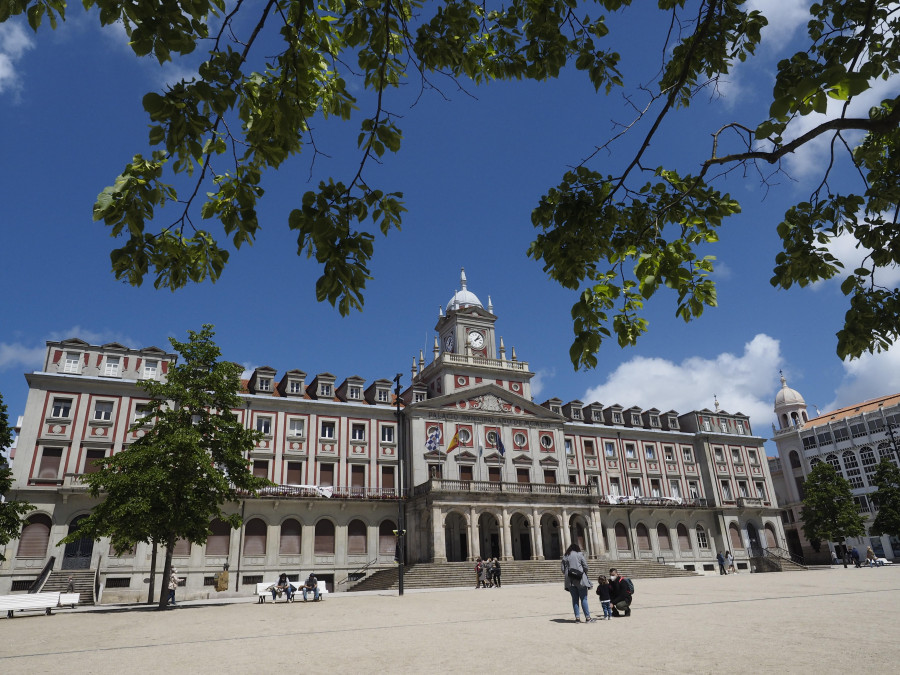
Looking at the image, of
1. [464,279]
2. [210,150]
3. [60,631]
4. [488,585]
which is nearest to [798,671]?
[210,150]

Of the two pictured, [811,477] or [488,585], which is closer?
[488,585]

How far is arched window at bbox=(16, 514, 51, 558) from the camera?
106 feet

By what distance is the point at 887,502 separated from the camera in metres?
51.0

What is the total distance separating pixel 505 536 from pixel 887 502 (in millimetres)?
36294

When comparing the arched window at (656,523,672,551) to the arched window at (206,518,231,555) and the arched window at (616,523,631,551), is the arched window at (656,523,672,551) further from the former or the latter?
the arched window at (206,518,231,555)

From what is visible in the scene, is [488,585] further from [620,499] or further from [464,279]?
[464,279]

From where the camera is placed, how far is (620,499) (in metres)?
48.3

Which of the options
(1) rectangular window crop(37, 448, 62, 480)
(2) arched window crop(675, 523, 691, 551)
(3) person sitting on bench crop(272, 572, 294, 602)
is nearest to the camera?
(3) person sitting on bench crop(272, 572, 294, 602)

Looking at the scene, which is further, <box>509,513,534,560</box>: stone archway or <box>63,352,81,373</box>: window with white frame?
<box>509,513,534,560</box>: stone archway

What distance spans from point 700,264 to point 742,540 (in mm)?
56473

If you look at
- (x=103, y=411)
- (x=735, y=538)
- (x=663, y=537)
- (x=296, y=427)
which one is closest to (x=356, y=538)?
(x=296, y=427)

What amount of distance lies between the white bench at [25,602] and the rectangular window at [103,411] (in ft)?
55.2

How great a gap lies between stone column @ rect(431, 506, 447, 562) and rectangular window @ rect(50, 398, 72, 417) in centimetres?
2377

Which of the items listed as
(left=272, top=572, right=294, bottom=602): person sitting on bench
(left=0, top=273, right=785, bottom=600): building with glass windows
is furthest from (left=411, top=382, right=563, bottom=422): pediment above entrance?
(left=272, top=572, right=294, bottom=602): person sitting on bench
